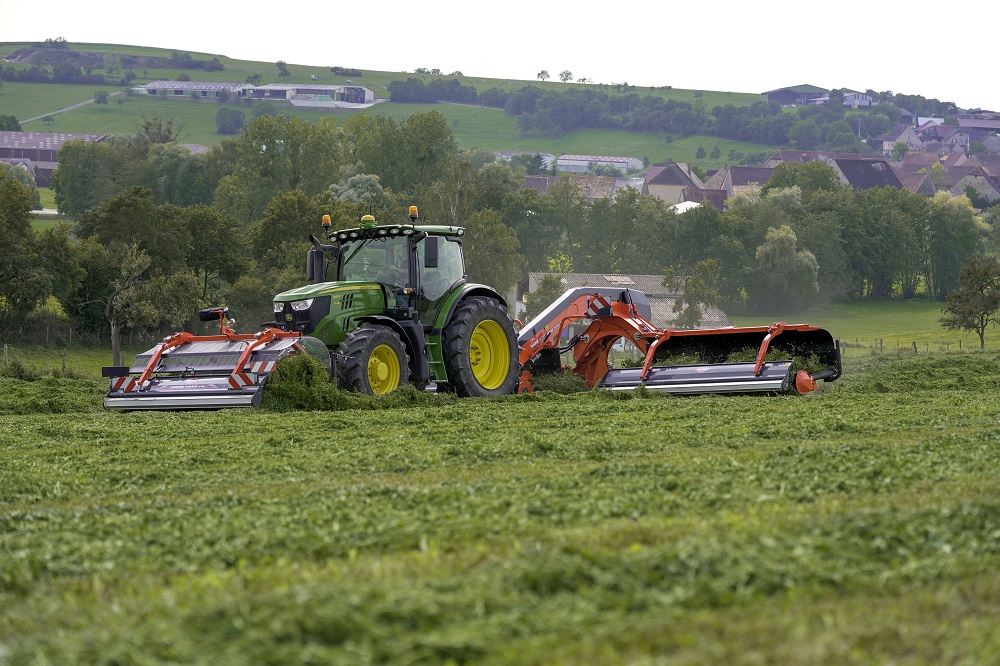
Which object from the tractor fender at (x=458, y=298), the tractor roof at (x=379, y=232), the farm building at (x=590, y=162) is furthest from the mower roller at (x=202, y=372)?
the farm building at (x=590, y=162)

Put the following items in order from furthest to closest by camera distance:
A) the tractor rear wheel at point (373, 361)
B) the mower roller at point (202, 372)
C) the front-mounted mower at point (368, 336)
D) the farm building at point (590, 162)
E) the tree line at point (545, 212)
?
1. the farm building at point (590, 162)
2. the tree line at point (545, 212)
3. the tractor rear wheel at point (373, 361)
4. the front-mounted mower at point (368, 336)
5. the mower roller at point (202, 372)

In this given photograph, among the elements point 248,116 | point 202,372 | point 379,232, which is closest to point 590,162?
point 248,116

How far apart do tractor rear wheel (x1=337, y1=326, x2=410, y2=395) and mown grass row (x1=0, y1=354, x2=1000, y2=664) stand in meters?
2.76

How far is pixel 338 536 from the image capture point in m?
6.81

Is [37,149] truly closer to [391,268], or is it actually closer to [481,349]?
[481,349]

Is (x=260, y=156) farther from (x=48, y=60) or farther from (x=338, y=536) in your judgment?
(x=48, y=60)

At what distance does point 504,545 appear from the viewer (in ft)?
20.7

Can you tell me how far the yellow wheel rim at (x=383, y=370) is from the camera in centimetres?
1623

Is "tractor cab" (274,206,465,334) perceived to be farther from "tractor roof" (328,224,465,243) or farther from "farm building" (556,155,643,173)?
"farm building" (556,155,643,173)

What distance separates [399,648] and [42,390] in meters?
15.0

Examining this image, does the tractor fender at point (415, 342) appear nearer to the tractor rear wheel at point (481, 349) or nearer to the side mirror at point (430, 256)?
the tractor rear wheel at point (481, 349)

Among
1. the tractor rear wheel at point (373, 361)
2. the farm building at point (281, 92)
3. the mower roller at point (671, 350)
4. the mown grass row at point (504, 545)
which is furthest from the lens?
the farm building at point (281, 92)

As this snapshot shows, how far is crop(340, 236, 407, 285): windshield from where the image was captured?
17250 millimetres

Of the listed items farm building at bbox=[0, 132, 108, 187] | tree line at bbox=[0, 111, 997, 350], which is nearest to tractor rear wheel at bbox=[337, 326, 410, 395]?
tree line at bbox=[0, 111, 997, 350]
